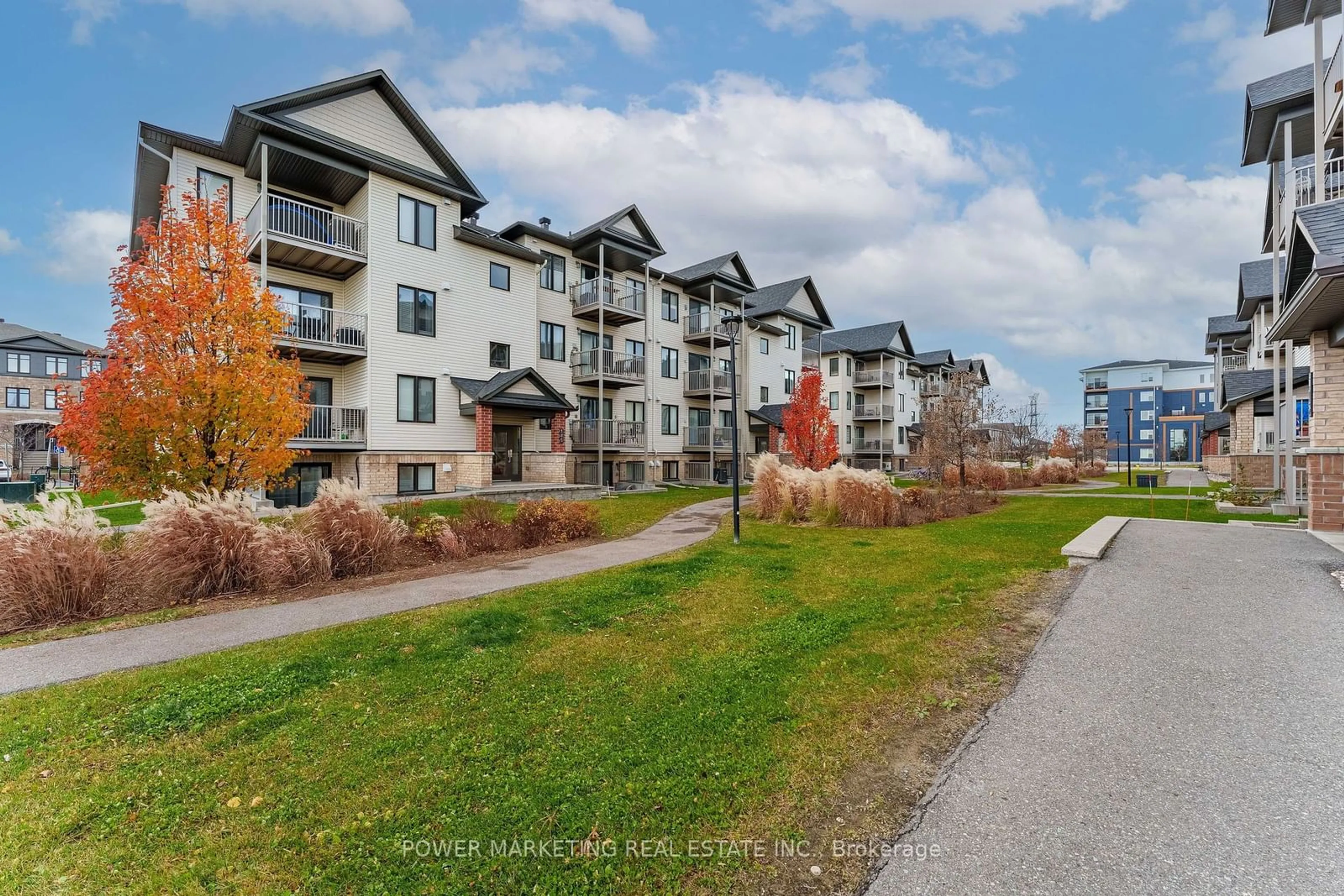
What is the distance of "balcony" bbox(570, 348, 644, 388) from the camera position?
24.9 meters

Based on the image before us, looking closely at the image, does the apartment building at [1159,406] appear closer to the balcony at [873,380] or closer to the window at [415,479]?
the balcony at [873,380]

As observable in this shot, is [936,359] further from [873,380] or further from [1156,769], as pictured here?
[1156,769]

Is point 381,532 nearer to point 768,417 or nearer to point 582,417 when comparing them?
point 582,417

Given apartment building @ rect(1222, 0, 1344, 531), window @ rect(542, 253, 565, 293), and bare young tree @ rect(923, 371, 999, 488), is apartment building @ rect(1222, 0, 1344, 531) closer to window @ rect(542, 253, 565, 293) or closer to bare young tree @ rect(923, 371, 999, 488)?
bare young tree @ rect(923, 371, 999, 488)

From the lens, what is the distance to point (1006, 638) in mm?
5348

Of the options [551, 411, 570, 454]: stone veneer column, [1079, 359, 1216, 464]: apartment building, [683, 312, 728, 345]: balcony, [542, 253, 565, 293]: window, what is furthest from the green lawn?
[1079, 359, 1216, 464]: apartment building

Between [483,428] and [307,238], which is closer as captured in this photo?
[307,238]

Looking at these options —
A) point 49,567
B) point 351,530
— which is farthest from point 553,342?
point 49,567

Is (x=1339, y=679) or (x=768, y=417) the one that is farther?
(x=768, y=417)

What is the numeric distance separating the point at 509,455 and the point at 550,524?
42.2ft

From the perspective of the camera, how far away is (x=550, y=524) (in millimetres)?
11203

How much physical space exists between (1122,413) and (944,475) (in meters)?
84.4

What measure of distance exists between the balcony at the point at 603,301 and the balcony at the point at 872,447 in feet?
79.4

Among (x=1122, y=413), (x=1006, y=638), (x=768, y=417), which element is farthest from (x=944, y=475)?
(x=1122, y=413)
